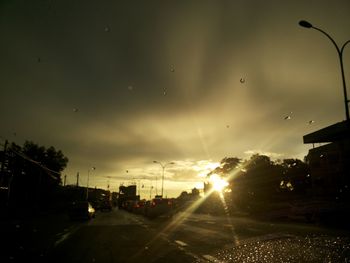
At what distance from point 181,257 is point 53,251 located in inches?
178

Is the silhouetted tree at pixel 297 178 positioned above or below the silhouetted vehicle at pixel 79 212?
above

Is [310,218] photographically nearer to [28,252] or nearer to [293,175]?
[28,252]

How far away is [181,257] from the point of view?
34.6ft

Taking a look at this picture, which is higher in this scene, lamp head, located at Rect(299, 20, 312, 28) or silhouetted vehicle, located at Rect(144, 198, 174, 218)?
lamp head, located at Rect(299, 20, 312, 28)

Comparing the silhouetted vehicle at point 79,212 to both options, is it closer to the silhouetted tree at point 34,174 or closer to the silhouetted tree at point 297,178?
the silhouetted tree at point 34,174

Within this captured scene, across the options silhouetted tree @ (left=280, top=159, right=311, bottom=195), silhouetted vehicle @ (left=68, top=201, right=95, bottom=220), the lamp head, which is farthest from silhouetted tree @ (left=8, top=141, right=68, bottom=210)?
the lamp head

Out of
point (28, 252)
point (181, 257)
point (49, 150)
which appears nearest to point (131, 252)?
point (181, 257)

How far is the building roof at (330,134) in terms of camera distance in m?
44.2

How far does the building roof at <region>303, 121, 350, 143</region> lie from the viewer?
Answer: 44.2 meters

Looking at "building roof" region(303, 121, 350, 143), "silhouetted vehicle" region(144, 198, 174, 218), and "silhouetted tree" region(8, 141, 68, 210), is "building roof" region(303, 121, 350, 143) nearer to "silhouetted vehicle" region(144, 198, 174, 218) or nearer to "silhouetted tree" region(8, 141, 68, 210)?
"silhouetted vehicle" region(144, 198, 174, 218)

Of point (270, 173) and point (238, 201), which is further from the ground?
point (270, 173)

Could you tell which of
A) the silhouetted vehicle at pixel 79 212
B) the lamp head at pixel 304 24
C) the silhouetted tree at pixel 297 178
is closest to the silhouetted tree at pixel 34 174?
the silhouetted vehicle at pixel 79 212

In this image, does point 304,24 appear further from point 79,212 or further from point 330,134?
point 79,212

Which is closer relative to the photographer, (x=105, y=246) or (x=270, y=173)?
(x=105, y=246)
